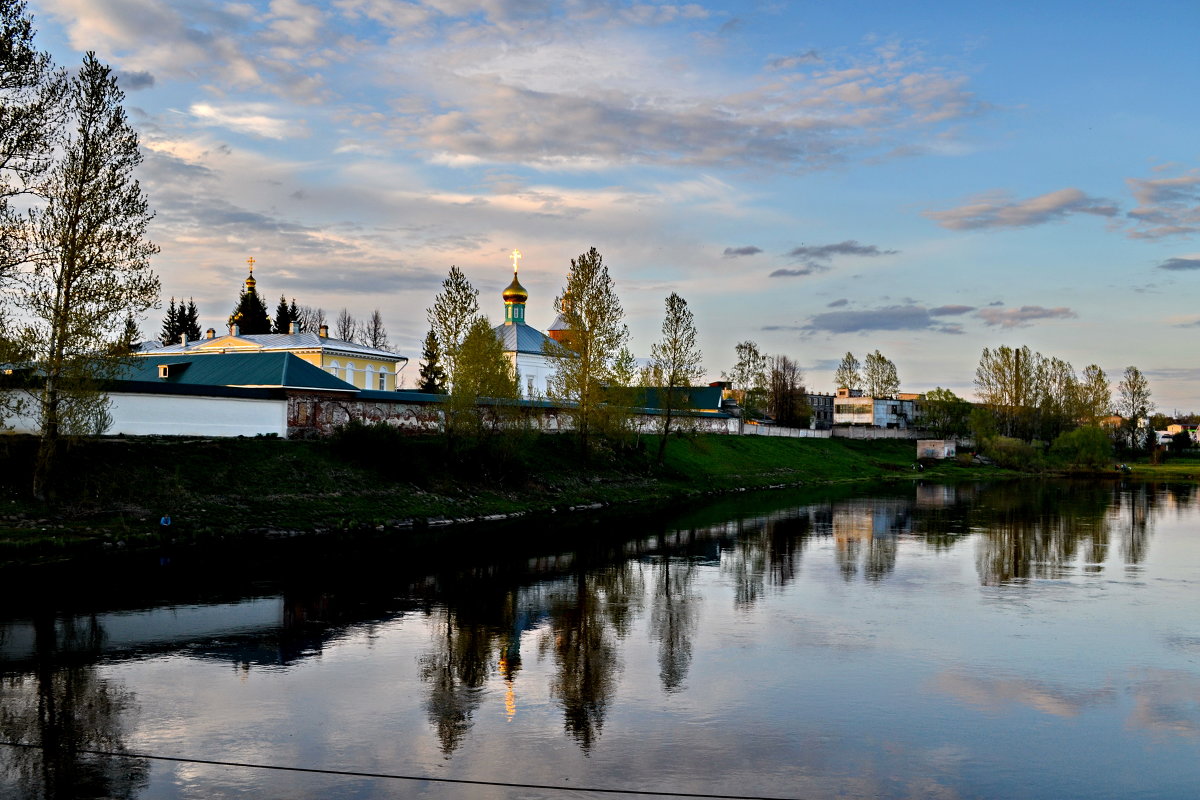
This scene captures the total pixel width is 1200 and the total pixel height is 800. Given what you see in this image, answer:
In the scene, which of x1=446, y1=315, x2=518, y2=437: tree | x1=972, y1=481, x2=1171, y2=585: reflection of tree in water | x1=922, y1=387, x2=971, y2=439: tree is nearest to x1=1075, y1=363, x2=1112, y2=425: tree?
x1=922, y1=387, x2=971, y2=439: tree

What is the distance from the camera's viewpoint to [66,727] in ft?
36.1

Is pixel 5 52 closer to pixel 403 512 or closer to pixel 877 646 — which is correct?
pixel 403 512

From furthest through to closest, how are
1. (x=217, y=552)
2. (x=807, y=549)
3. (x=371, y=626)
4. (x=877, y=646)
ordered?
(x=807, y=549) → (x=217, y=552) → (x=371, y=626) → (x=877, y=646)

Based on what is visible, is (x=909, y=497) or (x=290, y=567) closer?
(x=290, y=567)

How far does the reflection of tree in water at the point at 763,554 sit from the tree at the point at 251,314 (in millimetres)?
64577

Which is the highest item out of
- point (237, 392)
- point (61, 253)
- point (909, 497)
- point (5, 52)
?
point (5, 52)

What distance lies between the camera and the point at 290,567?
2341cm

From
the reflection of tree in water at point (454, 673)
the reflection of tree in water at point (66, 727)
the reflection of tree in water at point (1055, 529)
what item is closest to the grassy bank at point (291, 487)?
the reflection of tree in water at point (66, 727)

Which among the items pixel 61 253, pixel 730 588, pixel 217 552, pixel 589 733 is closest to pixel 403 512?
pixel 217 552

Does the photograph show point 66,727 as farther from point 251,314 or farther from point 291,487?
point 251,314

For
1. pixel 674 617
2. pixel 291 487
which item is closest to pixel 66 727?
pixel 674 617

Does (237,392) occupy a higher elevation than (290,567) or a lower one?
higher

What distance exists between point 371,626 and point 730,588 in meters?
8.31

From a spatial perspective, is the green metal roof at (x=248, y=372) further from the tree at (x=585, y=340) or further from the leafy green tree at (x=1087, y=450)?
the leafy green tree at (x=1087, y=450)
